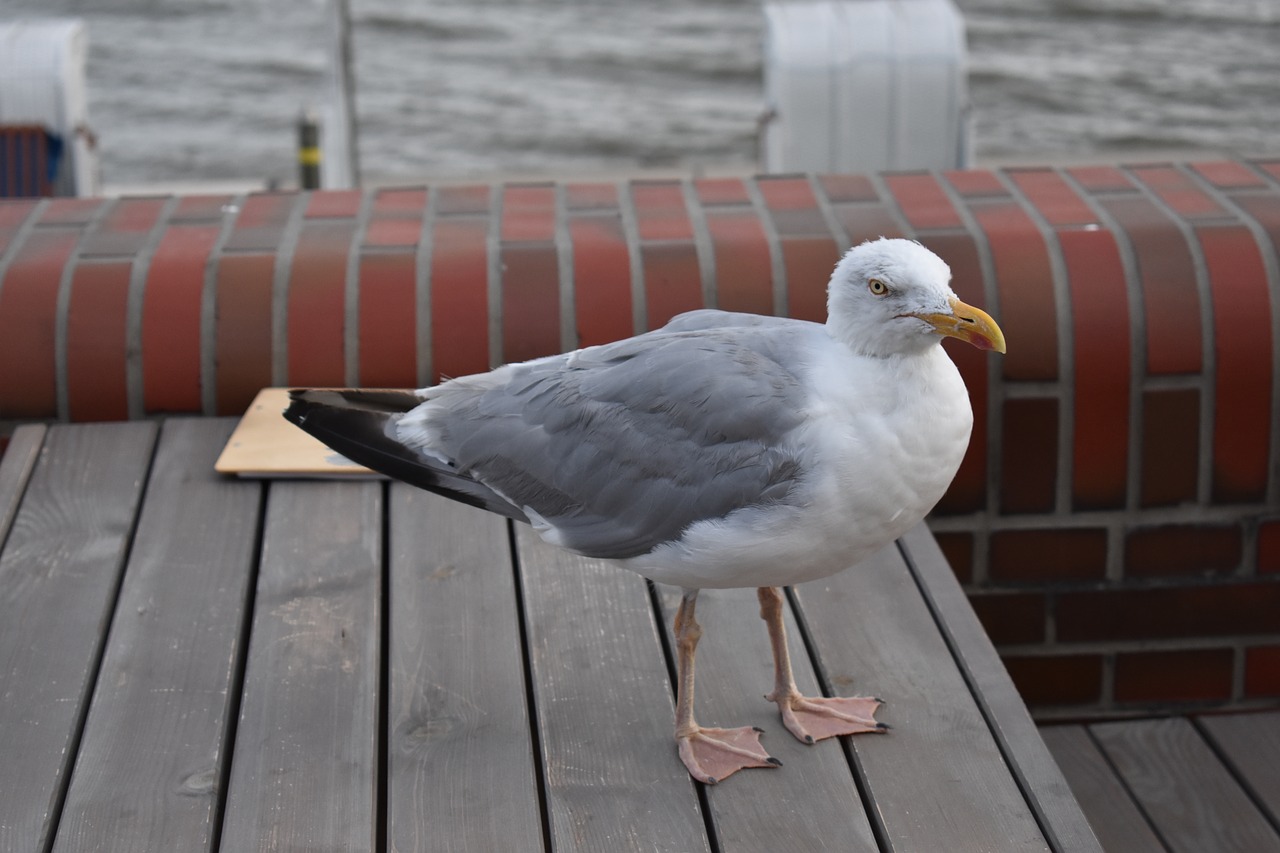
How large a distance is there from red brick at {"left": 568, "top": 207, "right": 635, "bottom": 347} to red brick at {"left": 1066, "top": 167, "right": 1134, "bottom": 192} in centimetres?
109

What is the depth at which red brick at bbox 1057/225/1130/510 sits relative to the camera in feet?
10.3

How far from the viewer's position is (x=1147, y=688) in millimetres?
3326

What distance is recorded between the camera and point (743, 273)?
3.20 meters

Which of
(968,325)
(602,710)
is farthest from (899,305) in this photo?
(602,710)

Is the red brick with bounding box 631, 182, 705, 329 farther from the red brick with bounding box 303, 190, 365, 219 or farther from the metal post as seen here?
A: the metal post

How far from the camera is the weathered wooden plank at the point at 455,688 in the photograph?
2102 millimetres

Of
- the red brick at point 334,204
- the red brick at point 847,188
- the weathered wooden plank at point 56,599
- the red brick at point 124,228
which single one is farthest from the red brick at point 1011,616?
the red brick at point 124,228

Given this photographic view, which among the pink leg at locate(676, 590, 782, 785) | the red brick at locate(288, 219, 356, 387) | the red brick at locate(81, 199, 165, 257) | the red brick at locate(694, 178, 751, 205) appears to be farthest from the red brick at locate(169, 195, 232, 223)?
the pink leg at locate(676, 590, 782, 785)

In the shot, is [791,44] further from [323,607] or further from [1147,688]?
[323,607]

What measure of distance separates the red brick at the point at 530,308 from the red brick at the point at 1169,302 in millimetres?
1203

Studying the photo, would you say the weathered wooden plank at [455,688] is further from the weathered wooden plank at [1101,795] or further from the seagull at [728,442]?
the weathered wooden plank at [1101,795]

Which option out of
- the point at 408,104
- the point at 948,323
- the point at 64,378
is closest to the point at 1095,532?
the point at 948,323

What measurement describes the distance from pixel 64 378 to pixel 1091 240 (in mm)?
2138

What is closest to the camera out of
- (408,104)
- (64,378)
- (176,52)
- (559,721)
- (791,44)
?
(559,721)
